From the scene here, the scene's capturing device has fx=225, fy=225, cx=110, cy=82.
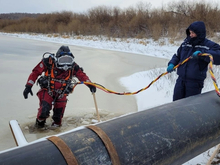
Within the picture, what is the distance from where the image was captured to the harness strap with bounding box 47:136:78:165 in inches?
37.7

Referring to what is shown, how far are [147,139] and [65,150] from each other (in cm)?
44

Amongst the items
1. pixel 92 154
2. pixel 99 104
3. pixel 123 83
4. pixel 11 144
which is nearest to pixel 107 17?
pixel 123 83

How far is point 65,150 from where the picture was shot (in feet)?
3.28

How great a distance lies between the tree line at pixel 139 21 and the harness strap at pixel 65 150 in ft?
46.0

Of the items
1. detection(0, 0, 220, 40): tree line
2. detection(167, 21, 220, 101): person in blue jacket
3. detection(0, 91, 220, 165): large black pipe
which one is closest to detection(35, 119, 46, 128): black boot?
detection(167, 21, 220, 101): person in blue jacket

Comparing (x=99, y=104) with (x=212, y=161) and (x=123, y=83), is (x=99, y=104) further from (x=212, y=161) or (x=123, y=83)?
(x=212, y=161)

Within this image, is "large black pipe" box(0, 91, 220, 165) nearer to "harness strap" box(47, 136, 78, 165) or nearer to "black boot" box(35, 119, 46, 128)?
"harness strap" box(47, 136, 78, 165)

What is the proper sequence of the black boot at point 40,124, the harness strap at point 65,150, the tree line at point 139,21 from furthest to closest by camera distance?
the tree line at point 139,21
the black boot at point 40,124
the harness strap at point 65,150

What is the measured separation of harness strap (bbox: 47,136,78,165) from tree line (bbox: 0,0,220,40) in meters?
14.0

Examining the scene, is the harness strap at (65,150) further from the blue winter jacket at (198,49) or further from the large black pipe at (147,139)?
the blue winter jacket at (198,49)

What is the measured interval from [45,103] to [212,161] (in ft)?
6.90

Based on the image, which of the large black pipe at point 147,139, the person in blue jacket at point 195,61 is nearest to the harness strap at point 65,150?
the large black pipe at point 147,139

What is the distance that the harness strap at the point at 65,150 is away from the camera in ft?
3.14

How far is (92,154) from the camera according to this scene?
1.02 metres
